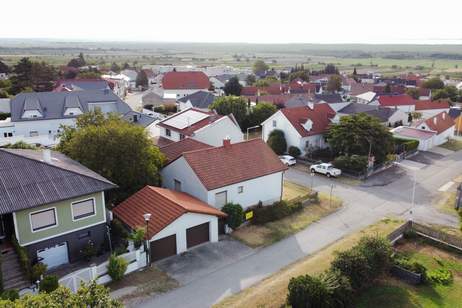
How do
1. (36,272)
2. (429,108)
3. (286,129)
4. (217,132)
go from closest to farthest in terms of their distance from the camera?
(36,272) < (217,132) < (286,129) < (429,108)

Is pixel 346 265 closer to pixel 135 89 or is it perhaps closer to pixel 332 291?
pixel 332 291

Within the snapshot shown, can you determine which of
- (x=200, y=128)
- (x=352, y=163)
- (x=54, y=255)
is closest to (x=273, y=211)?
(x=352, y=163)

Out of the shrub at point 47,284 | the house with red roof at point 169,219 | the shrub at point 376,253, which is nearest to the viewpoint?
the shrub at point 47,284

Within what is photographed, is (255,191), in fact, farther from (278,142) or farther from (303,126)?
(303,126)

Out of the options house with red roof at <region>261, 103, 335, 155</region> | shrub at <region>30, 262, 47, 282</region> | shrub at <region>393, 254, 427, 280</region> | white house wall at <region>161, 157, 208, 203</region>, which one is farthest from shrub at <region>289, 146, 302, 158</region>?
shrub at <region>30, 262, 47, 282</region>

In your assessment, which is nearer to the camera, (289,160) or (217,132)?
(217,132)

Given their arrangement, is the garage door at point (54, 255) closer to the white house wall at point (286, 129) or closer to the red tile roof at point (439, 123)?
the white house wall at point (286, 129)

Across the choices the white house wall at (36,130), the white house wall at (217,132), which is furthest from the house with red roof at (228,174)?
the white house wall at (36,130)
